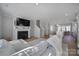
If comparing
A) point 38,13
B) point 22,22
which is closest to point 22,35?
point 22,22

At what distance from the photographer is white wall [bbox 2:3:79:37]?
1326 millimetres

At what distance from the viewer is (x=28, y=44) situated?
4.48 feet

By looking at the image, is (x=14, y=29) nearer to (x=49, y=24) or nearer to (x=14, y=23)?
(x=14, y=23)

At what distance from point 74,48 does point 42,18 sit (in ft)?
1.54

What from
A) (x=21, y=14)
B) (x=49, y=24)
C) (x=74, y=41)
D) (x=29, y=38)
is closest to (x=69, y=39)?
(x=74, y=41)

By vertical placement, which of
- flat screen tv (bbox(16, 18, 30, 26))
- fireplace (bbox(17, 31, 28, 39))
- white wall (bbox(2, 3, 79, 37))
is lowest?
fireplace (bbox(17, 31, 28, 39))

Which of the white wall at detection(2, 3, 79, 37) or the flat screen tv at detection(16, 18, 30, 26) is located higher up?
the white wall at detection(2, 3, 79, 37)

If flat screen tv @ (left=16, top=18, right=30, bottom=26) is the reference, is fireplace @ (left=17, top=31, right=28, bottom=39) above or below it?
below

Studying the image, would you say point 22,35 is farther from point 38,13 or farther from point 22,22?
point 38,13

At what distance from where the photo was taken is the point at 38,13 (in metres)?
1.34

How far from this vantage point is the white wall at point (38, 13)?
1.33 m

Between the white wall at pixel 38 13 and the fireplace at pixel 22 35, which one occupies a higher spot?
the white wall at pixel 38 13

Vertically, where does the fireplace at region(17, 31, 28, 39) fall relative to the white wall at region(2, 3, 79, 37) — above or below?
below

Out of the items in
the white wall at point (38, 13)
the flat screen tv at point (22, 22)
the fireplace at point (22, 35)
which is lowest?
the fireplace at point (22, 35)
